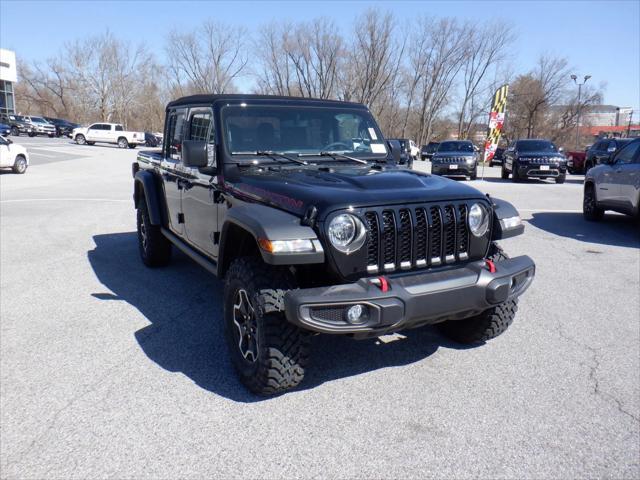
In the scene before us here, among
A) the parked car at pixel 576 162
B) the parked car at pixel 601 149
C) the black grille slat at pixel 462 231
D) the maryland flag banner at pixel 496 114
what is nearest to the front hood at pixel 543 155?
the maryland flag banner at pixel 496 114

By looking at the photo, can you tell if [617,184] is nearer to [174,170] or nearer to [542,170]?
[174,170]

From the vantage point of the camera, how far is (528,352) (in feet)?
13.3

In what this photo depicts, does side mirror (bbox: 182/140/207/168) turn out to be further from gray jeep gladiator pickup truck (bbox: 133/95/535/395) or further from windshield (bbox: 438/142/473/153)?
windshield (bbox: 438/142/473/153)

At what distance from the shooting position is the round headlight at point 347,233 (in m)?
3.02

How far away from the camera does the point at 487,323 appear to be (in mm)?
3947

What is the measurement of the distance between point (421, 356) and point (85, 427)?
231cm

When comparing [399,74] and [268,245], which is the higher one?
[399,74]

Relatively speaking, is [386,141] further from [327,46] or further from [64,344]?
[327,46]

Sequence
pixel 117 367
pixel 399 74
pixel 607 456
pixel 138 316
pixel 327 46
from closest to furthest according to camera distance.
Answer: pixel 607 456 → pixel 117 367 → pixel 138 316 → pixel 327 46 → pixel 399 74

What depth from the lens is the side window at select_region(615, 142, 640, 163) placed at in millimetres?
9039

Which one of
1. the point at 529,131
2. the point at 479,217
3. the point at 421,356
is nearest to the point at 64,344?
the point at 421,356

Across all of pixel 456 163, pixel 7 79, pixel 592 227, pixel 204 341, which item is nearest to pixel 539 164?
pixel 456 163

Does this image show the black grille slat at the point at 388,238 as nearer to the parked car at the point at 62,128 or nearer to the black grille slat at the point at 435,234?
the black grille slat at the point at 435,234

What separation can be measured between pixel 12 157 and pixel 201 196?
1711 cm
